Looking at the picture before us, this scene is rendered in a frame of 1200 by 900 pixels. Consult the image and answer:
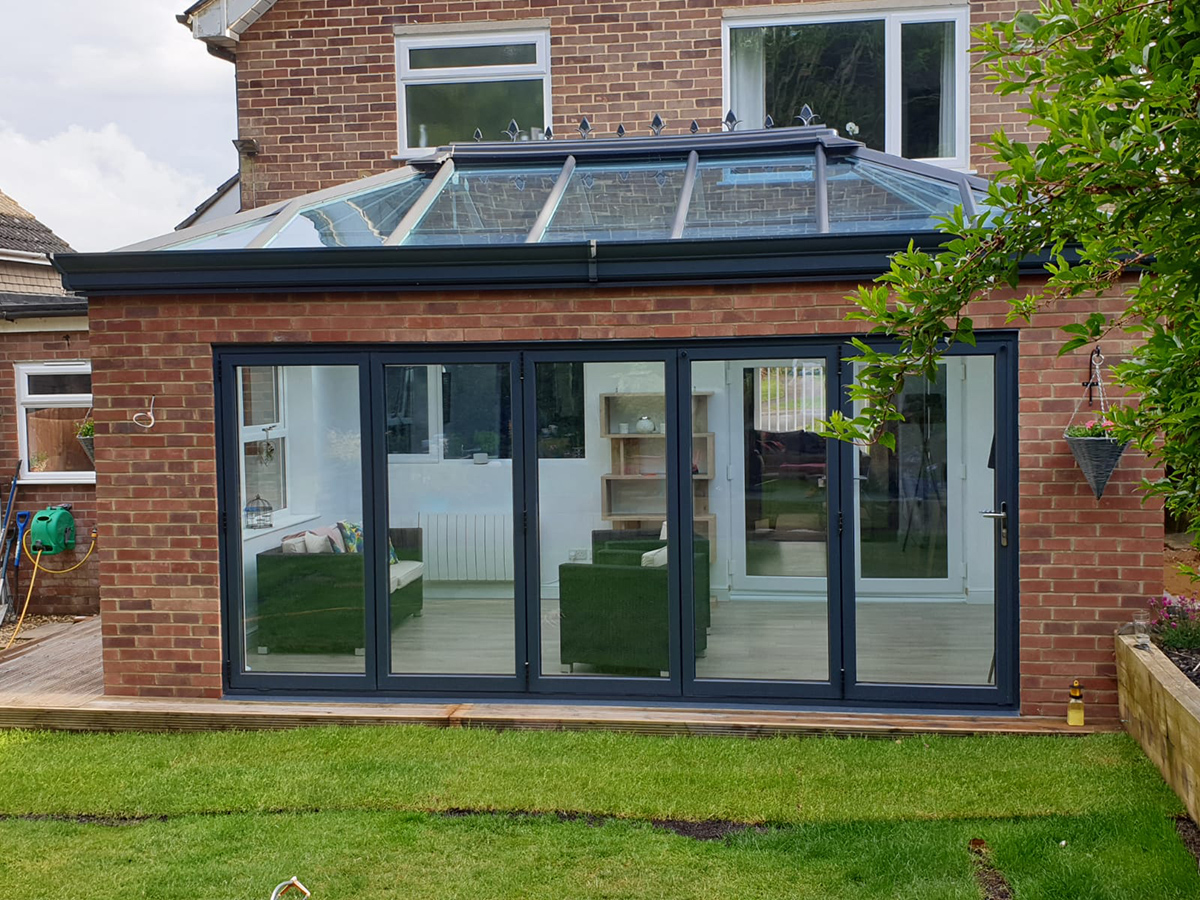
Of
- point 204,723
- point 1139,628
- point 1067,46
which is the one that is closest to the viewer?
point 1067,46

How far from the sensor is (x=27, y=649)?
360 inches

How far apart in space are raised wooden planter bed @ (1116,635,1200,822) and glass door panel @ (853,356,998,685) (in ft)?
2.44

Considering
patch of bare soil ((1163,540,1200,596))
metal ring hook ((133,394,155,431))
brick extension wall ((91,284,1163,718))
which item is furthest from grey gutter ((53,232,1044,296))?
patch of bare soil ((1163,540,1200,596))

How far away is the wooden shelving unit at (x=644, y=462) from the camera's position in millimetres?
7070

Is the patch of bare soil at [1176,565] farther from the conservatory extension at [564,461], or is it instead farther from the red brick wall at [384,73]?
the red brick wall at [384,73]

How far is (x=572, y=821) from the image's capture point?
5.44m

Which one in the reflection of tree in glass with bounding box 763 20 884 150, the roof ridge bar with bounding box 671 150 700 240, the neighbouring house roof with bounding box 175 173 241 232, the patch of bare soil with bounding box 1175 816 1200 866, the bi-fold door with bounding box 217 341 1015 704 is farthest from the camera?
the neighbouring house roof with bounding box 175 173 241 232

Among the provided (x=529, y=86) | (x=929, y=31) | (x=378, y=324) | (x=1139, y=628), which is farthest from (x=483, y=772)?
(x=929, y=31)

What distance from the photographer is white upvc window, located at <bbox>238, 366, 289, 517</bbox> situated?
7.34 metres

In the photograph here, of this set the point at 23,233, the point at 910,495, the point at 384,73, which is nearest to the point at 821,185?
the point at 910,495

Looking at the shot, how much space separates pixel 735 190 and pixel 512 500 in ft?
8.49

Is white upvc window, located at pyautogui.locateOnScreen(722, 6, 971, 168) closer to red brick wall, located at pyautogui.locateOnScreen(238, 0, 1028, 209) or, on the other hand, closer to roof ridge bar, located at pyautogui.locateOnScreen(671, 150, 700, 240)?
red brick wall, located at pyautogui.locateOnScreen(238, 0, 1028, 209)

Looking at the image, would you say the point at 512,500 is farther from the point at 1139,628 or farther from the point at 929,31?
the point at 929,31

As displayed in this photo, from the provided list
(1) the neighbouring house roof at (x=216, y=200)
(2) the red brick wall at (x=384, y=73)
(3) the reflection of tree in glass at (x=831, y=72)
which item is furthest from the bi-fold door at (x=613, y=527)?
(1) the neighbouring house roof at (x=216, y=200)
